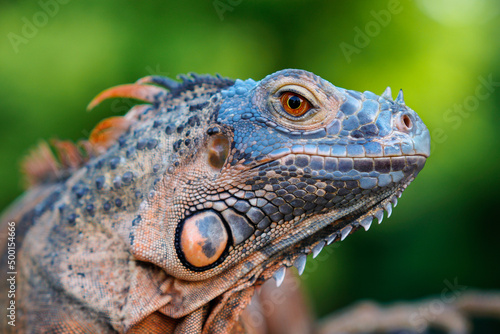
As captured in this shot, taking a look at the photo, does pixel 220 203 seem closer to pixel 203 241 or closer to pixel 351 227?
pixel 203 241

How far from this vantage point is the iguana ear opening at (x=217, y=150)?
2.20 meters

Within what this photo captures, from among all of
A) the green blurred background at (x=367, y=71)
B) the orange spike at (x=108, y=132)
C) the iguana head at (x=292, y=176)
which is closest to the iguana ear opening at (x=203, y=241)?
the iguana head at (x=292, y=176)

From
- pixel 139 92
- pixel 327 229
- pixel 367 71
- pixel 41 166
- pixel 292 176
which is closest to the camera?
pixel 292 176

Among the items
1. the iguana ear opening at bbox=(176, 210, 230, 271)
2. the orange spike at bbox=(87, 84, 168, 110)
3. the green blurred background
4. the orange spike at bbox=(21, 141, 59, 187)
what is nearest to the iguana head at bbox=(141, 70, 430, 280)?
the iguana ear opening at bbox=(176, 210, 230, 271)

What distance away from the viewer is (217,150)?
2215 millimetres

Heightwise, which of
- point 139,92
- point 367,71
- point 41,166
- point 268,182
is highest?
point 367,71

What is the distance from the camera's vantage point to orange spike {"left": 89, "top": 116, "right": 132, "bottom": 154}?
105 inches

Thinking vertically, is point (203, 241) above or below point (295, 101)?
below

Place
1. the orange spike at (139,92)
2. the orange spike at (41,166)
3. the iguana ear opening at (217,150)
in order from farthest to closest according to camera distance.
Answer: the orange spike at (41,166)
the orange spike at (139,92)
the iguana ear opening at (217,150)

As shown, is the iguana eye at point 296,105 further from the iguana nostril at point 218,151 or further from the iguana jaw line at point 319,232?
the iguana jaw line at point 319,232

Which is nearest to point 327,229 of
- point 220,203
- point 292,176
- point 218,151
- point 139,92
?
point 292,176

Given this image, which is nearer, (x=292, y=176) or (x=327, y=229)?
(x=292, y=176)

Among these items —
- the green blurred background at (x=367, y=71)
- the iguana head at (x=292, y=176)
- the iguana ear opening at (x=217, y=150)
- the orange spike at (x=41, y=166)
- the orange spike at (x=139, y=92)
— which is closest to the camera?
the iguana head at (x=292, y=176)

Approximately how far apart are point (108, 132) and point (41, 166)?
4.04 feet
